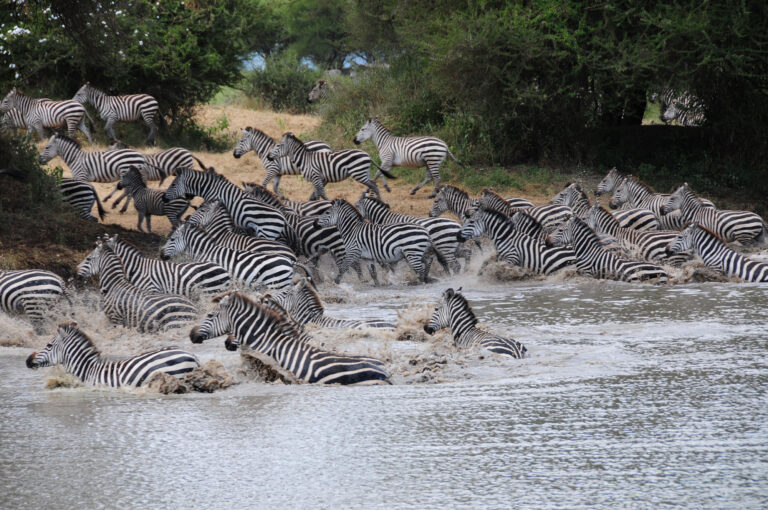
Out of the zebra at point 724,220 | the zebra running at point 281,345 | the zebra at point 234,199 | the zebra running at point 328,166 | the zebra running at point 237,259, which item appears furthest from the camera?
the zebra running at point 328,166

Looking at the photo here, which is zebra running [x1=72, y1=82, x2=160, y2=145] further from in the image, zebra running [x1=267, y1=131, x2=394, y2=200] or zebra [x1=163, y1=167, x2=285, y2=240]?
zebra [x1=163, y1=167, x2=285, y2=240]

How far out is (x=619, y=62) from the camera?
17375mm

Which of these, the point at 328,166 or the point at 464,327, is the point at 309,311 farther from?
the point at 328,166

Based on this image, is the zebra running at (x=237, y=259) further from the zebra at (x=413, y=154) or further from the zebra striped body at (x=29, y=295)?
the zebra at (x=413, y=154)

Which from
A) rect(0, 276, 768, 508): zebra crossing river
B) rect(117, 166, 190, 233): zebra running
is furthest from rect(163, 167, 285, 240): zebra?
rect(0, 276, 768, 508): zebra crossing river

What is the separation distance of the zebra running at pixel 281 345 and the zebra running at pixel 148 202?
676 centimetres

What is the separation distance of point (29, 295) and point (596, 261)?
23.1 ft

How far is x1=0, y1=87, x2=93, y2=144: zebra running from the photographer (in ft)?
62.0

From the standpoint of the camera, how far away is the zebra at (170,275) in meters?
10.3

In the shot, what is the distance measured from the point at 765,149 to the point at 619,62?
155 inches

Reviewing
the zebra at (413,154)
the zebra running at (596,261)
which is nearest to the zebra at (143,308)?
the zebra running at (596,261)

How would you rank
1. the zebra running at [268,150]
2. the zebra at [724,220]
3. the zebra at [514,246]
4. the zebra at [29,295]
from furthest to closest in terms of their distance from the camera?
the zebra running at [268,150] → the zebra at [724,220] → the zebra at [514,246] → the zebra at [29,295]

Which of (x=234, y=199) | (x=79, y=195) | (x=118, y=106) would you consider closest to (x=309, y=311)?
(x=234, y=199)

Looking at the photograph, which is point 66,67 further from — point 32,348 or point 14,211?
point 32,348
